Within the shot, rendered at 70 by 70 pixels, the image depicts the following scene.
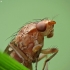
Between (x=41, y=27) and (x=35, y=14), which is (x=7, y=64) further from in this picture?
(x=35, y=14)

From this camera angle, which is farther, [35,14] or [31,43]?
[35,14]

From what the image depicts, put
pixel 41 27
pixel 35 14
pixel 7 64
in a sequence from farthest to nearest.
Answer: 1. pixel 35 14
2. pixel 41 27
3. pixel 7 64

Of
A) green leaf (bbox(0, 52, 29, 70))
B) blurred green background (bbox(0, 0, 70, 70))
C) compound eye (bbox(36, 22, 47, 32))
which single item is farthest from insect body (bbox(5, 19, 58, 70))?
blurred green background (bbox(0, 0, 70, 70))

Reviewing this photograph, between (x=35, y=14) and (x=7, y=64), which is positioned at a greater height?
(x=7, y=64)

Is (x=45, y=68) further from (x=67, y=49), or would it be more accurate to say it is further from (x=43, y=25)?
(x=67, y=49)

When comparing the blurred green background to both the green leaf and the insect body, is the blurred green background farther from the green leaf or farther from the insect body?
the green leaf

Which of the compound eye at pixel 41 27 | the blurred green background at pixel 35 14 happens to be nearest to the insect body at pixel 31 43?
the compound eye at pixel 41 27

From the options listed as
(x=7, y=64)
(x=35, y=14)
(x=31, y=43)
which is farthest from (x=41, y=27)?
(x=35, y=14)

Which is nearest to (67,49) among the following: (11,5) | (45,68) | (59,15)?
(59,15)
